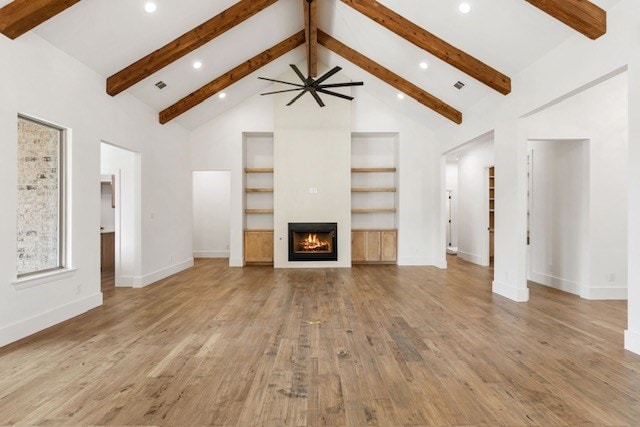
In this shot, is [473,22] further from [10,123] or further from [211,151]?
[211,151]

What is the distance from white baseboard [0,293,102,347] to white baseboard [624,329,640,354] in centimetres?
552

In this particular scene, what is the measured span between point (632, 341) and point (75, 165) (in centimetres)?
602

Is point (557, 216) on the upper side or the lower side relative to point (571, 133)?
lower


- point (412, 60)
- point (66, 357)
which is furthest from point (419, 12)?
point (66, 357)

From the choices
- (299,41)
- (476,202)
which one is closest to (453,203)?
(476,202)

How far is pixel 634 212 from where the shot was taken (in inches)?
116

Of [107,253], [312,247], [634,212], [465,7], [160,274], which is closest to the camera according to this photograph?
[634,212]

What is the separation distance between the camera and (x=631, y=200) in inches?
117

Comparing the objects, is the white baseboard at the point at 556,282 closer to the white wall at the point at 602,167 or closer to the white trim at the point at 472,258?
the white wall at the point at 602,167

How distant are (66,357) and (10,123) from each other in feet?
7.35

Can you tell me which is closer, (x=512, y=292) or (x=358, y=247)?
(x=512, y=292)

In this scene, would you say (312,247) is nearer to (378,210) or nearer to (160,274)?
(378,210)

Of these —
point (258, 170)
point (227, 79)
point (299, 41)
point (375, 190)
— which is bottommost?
point (375, 190)

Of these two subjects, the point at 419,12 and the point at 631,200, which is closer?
the point at 631,200
